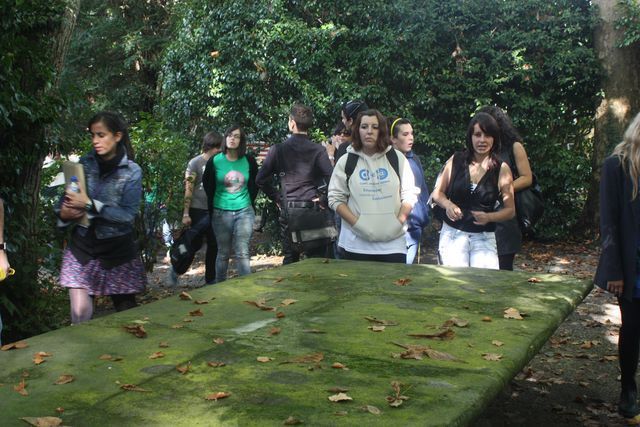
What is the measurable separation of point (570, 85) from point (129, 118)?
1649 cm

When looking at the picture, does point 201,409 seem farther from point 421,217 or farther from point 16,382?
point 421,217

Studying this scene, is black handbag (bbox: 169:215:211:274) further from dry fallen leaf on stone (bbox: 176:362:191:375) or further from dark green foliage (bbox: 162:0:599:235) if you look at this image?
dry fallen leaf on stone (bbox: 176:362:191:375)

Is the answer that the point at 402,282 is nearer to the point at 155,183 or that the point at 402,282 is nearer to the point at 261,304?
the point at 261,304

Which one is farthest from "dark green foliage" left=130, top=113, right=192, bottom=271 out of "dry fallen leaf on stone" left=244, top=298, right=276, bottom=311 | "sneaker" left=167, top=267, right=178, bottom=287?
"dry fallen leaf on stone" left=244, top=298, right=276, bottom=311

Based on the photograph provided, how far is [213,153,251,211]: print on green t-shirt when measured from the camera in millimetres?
8891

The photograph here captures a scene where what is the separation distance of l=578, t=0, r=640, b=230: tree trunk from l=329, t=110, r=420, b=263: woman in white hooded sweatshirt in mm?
8802

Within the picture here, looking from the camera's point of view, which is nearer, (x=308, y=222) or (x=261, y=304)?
(x=261, y=304)

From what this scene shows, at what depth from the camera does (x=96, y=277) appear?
18.4ft

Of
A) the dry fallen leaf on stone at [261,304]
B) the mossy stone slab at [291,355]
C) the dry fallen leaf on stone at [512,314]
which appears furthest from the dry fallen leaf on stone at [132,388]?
the dry fallen leaf on stone at [512,314]

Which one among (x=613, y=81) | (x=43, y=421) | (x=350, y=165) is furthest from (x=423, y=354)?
(x=613, y=81)

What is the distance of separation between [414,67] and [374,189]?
8183 millimetres

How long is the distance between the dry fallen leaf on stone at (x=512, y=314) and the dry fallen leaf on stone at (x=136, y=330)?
184 cm

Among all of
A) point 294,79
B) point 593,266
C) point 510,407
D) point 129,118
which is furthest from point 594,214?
point 129,118

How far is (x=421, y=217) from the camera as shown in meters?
8.16
